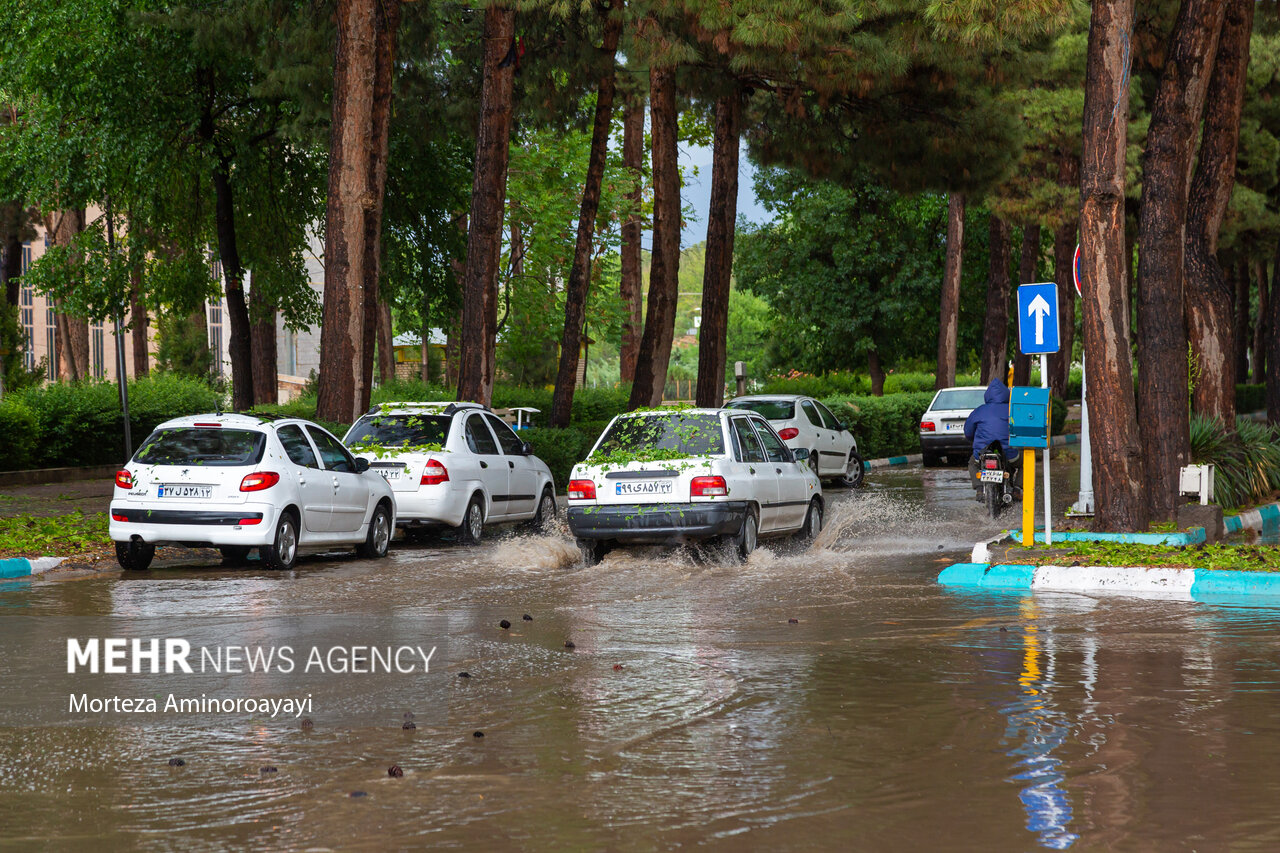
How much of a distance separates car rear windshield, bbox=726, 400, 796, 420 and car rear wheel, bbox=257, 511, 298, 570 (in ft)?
40.9

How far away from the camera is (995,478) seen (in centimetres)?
1900

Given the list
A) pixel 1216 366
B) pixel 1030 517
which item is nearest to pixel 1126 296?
pixel 1030 517

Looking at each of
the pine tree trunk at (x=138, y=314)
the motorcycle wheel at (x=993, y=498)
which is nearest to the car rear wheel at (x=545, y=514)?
the motorcycle wheel at (x=993, y=498)

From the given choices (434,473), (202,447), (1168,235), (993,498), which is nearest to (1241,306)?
(993,498)

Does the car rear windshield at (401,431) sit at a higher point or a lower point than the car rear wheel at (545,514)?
higher

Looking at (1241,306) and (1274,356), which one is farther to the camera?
(1241,306)

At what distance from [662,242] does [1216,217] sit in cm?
Answer: 950

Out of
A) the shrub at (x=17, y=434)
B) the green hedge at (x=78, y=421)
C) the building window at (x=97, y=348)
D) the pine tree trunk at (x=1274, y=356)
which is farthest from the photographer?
the building window at (x=97, y=348)

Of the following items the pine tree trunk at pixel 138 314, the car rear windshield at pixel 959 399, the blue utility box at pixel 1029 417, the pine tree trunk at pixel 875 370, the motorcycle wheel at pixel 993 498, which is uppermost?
the pine tree trunk at pixel 138 314

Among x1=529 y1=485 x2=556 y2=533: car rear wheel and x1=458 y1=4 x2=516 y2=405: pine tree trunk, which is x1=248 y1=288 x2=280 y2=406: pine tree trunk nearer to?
x1=458 y1=4 x2=516 y2=405: pine tree trunk

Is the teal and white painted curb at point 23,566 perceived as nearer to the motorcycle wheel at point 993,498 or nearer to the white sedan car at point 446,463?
the white sedan car at point 446,463

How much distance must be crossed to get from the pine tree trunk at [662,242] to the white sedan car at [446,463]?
7.37m

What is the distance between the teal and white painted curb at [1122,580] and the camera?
478 inches

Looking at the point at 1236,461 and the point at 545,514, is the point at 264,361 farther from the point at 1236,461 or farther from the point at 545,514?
the point at 1236,461
